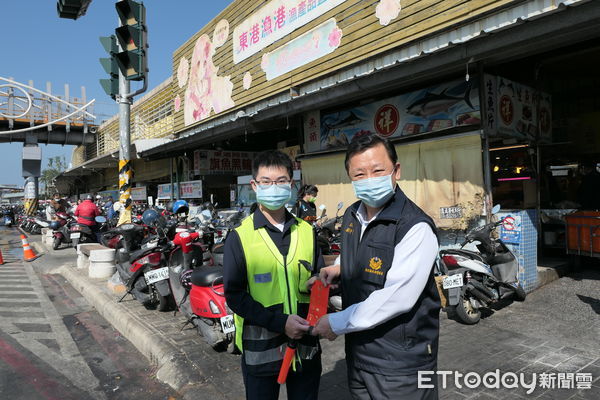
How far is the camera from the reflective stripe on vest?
83.0 inches

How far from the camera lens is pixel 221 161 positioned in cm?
1362

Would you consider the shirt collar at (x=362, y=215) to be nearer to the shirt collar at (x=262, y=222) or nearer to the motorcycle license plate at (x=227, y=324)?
the shirt collar at (x=262, y=222)

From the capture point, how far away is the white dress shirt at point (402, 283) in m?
1.61

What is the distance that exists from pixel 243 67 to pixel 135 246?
609 cm

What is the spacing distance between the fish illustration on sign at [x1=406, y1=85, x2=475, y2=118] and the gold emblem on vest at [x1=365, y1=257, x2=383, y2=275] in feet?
16.6

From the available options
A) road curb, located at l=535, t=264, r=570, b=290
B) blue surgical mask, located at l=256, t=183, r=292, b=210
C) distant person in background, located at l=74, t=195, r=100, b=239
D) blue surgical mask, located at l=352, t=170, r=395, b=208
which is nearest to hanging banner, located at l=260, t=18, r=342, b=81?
road curb, located at l=535, t=264, r=570, b=290

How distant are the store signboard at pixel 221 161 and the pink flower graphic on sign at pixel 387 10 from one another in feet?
26.2

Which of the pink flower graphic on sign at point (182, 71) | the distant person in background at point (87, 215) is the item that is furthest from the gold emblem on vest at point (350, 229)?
the pink flower graphic on sign at point (182, 71)

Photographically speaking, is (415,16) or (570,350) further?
(415,16)

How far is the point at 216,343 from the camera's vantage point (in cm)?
402

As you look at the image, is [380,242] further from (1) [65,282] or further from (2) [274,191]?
(1) [65,282]

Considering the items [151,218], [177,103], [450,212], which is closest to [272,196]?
[151,218]

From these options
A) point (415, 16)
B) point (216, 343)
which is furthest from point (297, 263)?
point (415, 16)

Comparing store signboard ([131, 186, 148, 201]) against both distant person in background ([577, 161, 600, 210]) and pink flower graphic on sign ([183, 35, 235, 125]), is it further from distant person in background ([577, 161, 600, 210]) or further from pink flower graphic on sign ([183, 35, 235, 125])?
distant person in background ([577, 161, 600, 210])
